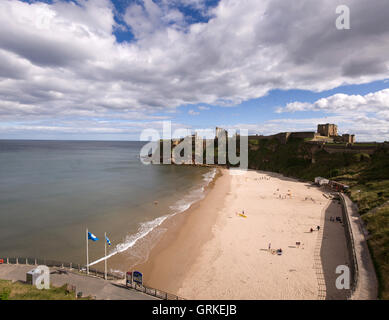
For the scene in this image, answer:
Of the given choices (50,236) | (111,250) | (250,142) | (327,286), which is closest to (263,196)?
(327,286)

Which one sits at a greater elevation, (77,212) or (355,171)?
(355,171)

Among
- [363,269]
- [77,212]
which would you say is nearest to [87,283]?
[363,269]

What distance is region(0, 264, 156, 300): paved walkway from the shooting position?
41.0 ft

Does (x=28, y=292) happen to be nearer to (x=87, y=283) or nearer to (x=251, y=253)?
(x=87, y=283)

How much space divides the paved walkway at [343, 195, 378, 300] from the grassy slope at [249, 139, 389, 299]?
40 centimetres

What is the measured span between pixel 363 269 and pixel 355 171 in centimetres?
4198

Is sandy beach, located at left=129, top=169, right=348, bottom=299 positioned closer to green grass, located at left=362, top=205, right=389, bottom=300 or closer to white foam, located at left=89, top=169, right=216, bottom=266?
white foam, located at left=89, top=169, right=216, bottom=266

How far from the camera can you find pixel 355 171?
47.6m

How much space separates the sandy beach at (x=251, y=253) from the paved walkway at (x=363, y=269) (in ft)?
5.34

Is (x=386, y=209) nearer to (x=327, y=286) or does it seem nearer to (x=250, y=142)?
(x=327, y=286)

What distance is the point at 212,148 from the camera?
111250 millimetres

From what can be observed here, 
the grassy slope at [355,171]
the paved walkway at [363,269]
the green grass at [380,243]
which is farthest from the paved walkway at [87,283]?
the grassy slope at [355,171]

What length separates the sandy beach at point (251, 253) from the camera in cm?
1552

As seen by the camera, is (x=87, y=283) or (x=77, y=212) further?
(x=77, y=212)
